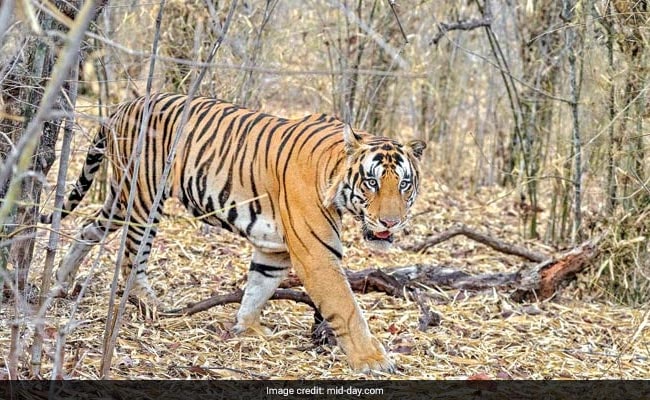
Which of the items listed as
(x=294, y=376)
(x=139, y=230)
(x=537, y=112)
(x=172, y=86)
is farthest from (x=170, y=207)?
(x=294, y=376)

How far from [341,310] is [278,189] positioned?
71 centimetres

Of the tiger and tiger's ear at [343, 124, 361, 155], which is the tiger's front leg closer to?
the tiger

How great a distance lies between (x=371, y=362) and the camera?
399cm

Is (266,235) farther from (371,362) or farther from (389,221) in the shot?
(371,362)

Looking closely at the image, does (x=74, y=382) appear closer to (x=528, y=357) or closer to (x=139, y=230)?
(x=139, y=230)

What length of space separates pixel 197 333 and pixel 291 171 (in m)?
0.91

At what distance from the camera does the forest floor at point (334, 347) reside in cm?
Answer: 394

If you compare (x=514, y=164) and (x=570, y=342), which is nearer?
(x=570, y=342)

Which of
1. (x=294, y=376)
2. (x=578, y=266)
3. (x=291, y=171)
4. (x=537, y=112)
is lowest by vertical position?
(x=294, y=376)

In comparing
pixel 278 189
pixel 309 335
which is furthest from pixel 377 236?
pixel 309 335

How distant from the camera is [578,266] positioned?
17.8ft

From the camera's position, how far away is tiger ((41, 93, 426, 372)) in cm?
404

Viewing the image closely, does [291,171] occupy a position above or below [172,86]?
below

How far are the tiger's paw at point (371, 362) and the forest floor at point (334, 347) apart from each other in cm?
4
